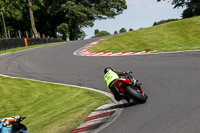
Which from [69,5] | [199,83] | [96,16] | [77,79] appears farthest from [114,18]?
[199,83]

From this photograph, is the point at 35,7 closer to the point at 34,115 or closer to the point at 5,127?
the point at 34,115

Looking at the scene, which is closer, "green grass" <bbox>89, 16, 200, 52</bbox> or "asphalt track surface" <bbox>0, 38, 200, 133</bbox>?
"asphalt track surface" <bbox>0, 38, 200, 133</bbox>

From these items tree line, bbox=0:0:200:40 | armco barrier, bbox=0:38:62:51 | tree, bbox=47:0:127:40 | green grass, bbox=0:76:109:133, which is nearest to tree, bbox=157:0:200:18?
tree line, bbox=0:0:200:40

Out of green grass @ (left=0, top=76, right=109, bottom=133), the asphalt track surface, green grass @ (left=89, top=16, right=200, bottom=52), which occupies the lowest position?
green grass @ (left=0, top=76, right=109, bottom=133)

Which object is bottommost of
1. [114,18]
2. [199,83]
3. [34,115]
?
[34,115]

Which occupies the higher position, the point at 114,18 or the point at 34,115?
the point at 114,18

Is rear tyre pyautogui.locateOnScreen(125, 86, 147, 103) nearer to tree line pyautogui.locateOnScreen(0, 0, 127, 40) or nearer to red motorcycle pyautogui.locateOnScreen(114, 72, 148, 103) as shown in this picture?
red motorcycle pyautogui.locateOnScreen(114, 72, 148, 103)

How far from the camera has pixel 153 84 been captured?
29.5ft

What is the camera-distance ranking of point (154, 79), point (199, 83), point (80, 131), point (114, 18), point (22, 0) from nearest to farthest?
1. point (80, 131)
2. point (199, 83)
3. point (154, 79)
4. point (22, 0)
5. point (114, 18)

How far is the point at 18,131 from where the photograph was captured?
14.5 feet

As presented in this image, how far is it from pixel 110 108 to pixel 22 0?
5195cm

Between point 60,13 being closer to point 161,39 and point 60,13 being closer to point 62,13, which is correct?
point 62,13

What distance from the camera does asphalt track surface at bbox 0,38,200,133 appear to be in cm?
512

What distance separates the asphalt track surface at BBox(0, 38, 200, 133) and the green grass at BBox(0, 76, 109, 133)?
1044 mm
